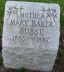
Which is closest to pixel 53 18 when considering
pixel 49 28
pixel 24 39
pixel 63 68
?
pixel 49 28

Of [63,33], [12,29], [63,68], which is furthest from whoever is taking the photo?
[63,33]

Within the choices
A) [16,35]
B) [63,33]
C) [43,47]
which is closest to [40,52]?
[43,47]

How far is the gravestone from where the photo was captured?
657 cm

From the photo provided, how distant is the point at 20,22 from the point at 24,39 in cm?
31

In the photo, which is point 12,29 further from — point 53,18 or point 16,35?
point 53,18

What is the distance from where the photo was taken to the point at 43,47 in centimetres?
662

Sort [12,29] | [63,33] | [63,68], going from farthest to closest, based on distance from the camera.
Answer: [63,33] < [63,68] < [12,29]

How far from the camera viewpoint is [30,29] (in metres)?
6.59

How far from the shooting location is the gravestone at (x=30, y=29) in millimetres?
6574

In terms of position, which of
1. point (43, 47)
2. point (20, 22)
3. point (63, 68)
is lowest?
point (63, 68)

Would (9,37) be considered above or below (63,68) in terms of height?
above

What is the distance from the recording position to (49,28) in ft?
21.6

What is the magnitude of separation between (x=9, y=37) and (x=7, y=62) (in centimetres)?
50

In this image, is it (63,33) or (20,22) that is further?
(63,33)
